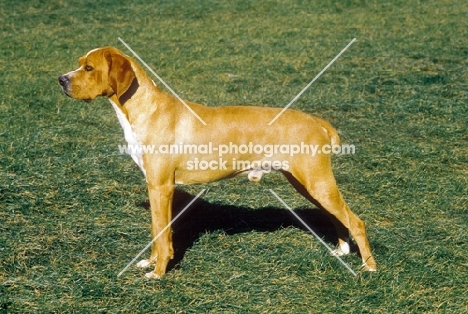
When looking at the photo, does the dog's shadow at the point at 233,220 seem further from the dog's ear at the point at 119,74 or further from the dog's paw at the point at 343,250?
the dog's ear at the point at 119,74

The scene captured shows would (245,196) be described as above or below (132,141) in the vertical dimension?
below

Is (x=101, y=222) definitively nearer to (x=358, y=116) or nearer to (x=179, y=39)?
(x=358, y=116)

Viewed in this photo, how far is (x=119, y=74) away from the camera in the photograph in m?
4.93

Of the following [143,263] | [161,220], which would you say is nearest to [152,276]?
[143,263]

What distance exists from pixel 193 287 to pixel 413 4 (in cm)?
1658

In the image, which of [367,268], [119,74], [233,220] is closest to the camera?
[119,74]

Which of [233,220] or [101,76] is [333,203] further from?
[101,76]

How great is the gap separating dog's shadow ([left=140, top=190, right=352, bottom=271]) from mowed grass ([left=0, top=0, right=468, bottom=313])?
22mm

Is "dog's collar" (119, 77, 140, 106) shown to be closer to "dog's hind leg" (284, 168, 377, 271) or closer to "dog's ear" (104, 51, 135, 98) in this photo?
"dog's ear" (104, 51, 135, 98)

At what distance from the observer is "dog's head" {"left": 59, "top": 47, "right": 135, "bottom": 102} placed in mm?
4941

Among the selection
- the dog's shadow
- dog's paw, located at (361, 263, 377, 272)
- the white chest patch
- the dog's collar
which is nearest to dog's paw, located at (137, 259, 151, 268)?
the dog's shadow

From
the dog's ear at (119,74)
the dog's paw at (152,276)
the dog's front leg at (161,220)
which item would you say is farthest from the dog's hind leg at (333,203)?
the dog's ear at (119,74)

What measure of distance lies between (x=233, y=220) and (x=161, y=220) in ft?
4.49

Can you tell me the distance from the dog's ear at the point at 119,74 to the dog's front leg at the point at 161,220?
2.64 ft
